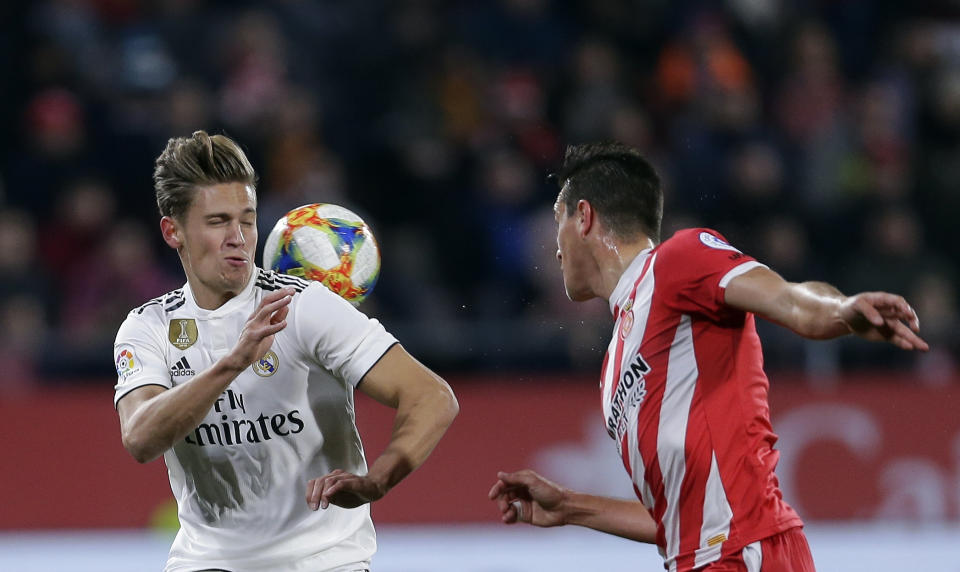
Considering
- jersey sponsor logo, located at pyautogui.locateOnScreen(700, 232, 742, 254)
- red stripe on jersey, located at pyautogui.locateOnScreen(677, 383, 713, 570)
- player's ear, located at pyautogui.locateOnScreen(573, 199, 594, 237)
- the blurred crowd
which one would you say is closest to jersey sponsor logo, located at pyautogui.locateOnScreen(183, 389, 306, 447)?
player's ear, located at pyautogui.locateOnScreen(573, 199, 594, 237)

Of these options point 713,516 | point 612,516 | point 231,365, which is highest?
point 231,365

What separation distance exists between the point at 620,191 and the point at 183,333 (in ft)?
4.82

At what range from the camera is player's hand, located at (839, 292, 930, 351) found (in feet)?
10.9

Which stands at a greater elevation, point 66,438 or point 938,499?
point 66,438

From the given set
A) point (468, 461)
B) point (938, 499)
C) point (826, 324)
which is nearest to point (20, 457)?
point (468, 461)

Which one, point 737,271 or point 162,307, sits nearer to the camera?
point 737,271

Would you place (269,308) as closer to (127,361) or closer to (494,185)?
(127,361)

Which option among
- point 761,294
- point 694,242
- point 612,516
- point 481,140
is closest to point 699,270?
point 694,242

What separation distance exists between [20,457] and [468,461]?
2.84 meters

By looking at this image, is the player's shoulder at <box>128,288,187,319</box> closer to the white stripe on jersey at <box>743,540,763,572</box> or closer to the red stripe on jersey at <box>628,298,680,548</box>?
the red stripe on jersey at <box>628,298,680,548</box>

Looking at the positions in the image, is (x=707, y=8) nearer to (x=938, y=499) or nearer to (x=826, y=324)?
(x=938, y=499)

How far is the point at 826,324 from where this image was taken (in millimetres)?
3514

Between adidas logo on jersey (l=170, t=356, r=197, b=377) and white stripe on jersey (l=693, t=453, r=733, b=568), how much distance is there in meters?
1.66

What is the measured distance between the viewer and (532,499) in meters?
4.63
